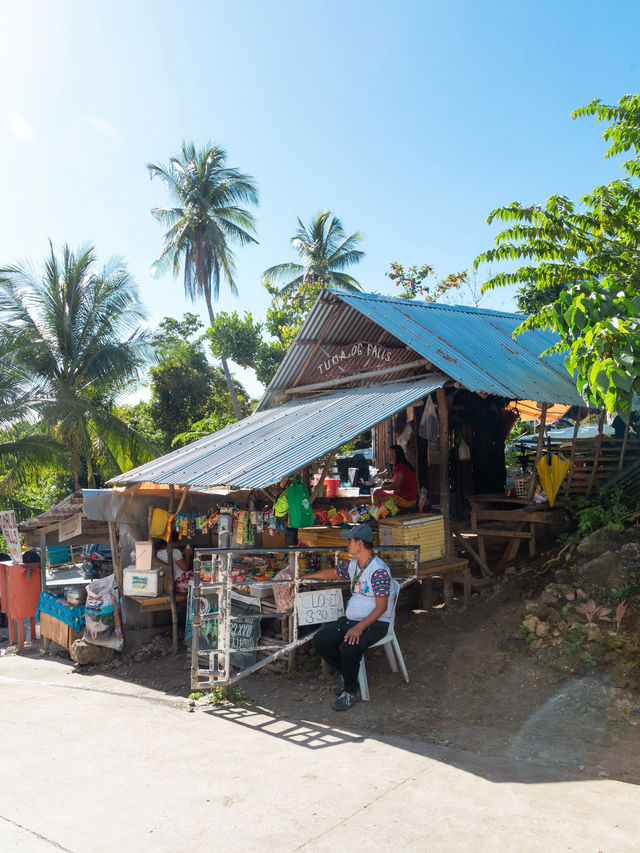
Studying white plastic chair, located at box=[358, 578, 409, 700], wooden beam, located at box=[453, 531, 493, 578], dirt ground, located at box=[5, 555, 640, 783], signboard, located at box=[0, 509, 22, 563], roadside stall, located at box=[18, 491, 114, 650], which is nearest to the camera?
dirt ground, located at box=[5, 555, 640, 783]

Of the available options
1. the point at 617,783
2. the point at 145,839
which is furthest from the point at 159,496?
the point at 617,783

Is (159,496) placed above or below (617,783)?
above

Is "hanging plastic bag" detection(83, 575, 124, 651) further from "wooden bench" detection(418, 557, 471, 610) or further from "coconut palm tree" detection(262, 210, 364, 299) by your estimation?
"coconut palm tree" detection(262, 210, 364, 299)

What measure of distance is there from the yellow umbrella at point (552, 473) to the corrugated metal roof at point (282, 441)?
194 centimetres

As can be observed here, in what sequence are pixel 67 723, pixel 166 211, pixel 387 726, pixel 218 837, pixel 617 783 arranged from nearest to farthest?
pixel 218 837
pixel 617 783
pixel 387 726
pixel 67 723
pixel 166 211

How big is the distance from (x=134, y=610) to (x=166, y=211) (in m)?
21.5

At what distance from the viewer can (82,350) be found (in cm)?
1708

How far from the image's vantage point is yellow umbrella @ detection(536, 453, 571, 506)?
8367mm

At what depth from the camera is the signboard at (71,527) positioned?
10160 mm

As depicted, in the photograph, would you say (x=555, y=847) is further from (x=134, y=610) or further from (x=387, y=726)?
(x=134, y=610)

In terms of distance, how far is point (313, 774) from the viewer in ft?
14.2

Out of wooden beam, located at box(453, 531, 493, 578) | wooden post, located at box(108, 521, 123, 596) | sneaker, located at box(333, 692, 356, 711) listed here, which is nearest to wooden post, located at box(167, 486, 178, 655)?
wooden post, located at box(108, 521, 123, 596)

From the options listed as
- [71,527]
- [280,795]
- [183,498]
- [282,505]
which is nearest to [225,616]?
[282,505]

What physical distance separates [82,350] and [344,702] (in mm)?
13817
